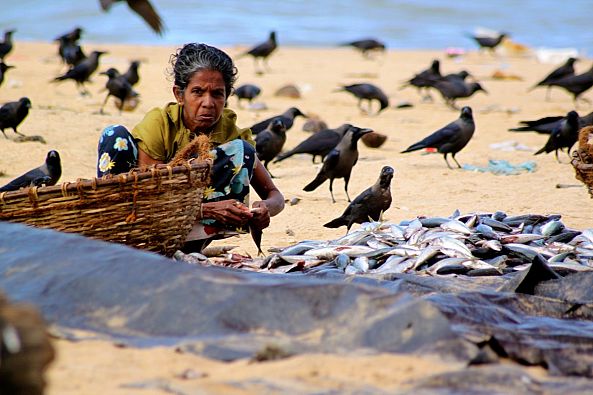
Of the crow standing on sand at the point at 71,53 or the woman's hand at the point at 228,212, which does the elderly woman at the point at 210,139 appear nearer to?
the woman's hand at the point at 228,212

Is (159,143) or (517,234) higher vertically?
(159,143)

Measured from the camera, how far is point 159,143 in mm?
5230

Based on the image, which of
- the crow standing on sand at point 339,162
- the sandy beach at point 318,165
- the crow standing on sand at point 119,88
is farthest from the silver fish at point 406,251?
the crow standing on sand at point 119,88

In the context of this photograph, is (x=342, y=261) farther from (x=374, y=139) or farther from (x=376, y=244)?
(x=374, y=139)

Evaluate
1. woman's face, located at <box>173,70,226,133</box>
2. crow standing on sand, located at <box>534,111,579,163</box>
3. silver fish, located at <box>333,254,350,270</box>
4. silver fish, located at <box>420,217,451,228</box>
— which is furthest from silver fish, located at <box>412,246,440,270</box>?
crow standing on sand, located at <box>534,111,579,163</box>

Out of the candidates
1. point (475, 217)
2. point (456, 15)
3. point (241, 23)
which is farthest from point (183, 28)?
point (475, 217)

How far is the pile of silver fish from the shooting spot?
4.90 meters

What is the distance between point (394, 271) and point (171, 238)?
1.09 metres

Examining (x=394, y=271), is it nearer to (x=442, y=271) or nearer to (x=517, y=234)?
(x=442, y=271)

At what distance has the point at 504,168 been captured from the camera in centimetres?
956

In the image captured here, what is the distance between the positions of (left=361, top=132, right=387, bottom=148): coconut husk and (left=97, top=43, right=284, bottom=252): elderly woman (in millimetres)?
6063

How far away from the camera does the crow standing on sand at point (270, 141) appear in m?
9.67

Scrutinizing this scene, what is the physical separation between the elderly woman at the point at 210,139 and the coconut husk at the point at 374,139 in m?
6.06

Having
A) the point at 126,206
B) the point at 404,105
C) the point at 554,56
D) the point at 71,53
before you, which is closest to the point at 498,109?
the point at 404,105
